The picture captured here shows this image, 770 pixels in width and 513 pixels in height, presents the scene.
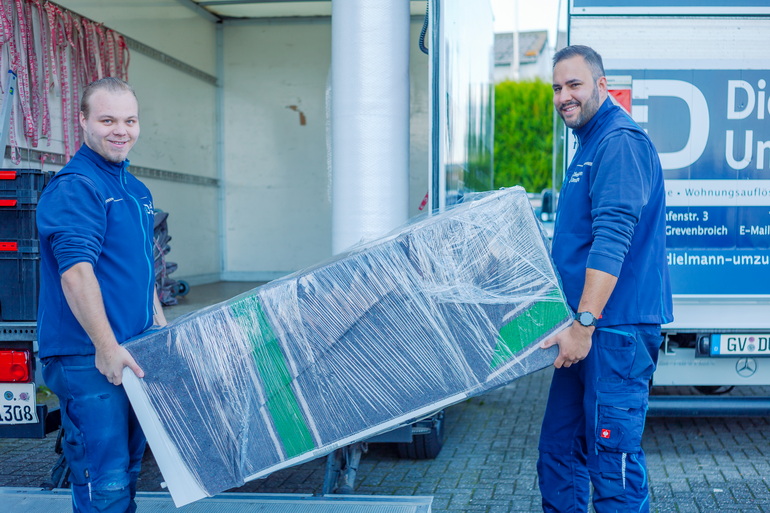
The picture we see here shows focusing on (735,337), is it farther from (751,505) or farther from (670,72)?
(670,72)

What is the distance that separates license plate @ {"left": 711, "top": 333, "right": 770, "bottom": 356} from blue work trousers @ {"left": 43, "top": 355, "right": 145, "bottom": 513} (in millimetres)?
3138

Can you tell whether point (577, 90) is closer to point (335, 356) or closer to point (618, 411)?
point (618, 411)

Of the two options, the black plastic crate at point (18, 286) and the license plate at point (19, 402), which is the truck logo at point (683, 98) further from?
the license plate at point (19, 402)

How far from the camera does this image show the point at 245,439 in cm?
258

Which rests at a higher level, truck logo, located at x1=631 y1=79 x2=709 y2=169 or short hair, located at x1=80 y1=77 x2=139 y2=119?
truck logo, located at x1=631 y1=79 x2=709 y2=169

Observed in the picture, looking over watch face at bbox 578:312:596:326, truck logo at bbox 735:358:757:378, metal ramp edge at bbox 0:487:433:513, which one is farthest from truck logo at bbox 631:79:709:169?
metal ramp edge at bbox 0:487:433:513

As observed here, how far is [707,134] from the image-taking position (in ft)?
13.5

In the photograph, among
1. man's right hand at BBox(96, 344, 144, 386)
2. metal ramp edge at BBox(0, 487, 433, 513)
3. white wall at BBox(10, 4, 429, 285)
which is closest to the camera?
man's right hand at BBox(96, 344, 144, 386)

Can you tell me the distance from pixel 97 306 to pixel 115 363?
193 millimetres

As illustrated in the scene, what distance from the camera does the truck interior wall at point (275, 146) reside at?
7191 millimetres

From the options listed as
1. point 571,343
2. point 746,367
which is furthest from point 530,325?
point 746,367

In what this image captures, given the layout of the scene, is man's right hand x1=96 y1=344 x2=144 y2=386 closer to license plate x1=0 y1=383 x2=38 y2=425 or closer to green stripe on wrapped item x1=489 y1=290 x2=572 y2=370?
license plate x1=0 y1=383 x2=38 y2=425

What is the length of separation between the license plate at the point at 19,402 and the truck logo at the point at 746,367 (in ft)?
11.9

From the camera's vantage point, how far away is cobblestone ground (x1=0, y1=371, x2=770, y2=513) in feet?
13.2
